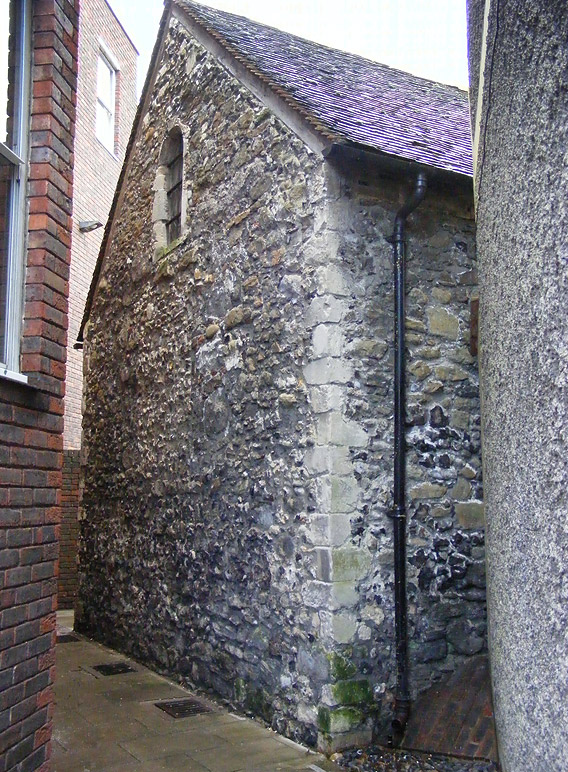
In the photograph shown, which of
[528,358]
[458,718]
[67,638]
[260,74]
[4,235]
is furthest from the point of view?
[67,638]

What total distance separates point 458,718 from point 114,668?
3.67 meters

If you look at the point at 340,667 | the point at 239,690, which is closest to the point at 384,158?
the point at 340,667

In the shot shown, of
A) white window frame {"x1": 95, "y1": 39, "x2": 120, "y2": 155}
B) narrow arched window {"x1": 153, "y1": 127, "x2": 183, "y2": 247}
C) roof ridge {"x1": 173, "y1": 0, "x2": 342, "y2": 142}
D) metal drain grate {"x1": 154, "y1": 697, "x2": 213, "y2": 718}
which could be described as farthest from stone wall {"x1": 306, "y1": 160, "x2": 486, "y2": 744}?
white window frame {"x1": 95, "y1": 39, "x2": 120, "y2": 155}

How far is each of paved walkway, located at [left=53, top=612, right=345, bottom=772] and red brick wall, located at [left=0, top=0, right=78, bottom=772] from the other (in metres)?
1.56

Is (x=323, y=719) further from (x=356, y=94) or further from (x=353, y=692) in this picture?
(x=356, y=94)

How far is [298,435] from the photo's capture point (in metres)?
5.44

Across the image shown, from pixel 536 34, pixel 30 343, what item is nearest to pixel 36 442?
pixel 30 343

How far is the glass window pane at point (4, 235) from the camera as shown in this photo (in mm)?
3227

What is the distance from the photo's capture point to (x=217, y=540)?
20.8 ft

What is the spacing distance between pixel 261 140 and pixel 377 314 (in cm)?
180

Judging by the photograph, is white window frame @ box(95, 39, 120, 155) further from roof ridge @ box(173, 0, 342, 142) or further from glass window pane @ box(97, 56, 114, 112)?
roof ridge @ box(173, 0, 342, 142)

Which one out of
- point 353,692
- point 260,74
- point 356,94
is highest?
point 356,94

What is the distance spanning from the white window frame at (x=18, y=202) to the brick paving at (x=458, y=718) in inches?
137

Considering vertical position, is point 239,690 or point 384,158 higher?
point 384,158
